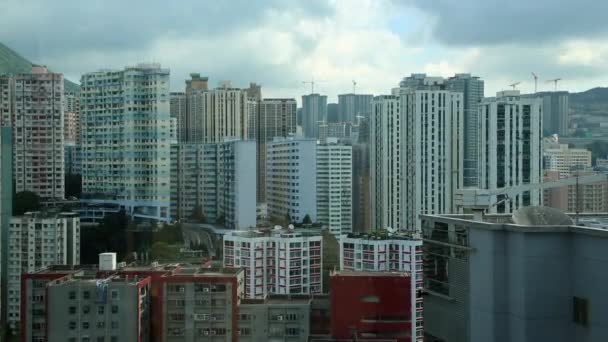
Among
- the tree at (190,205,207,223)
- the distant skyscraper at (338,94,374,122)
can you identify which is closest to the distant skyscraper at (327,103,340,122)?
the distant skyscraper at (338,94,374,122)

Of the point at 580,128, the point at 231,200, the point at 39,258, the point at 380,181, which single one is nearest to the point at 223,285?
the point at 39,258

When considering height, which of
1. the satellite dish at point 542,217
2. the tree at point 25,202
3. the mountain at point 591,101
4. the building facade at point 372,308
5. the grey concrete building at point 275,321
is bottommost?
the grey concrete building at point 275,321

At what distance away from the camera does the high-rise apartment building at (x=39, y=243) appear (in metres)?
5.19

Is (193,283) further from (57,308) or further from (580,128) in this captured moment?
(580,128)

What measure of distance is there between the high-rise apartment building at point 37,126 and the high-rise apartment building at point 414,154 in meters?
3.45

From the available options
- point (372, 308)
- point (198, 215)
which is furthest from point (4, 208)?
point (372, 308)

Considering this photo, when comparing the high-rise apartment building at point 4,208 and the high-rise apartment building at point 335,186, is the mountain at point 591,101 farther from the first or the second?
the high-rise apartment building at point 4,208

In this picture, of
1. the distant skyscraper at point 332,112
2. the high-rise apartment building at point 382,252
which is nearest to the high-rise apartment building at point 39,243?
the high-rise apartment building at point 382,252

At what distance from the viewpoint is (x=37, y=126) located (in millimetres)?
7160

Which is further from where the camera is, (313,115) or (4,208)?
(313,115)

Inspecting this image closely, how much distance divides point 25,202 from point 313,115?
5.70 metres

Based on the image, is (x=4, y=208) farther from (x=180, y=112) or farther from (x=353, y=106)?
(x=353, y=106)

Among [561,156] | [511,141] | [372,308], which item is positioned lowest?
[372,308]

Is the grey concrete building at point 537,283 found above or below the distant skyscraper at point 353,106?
below
